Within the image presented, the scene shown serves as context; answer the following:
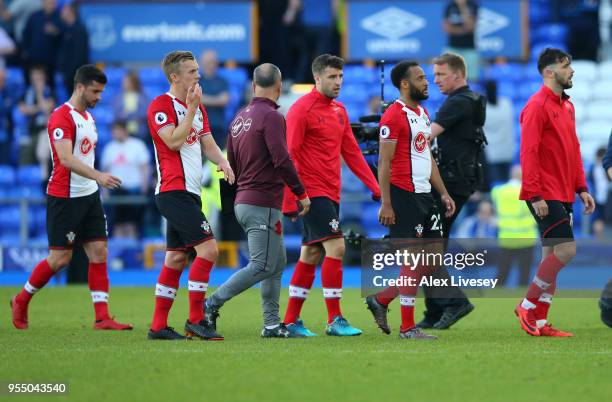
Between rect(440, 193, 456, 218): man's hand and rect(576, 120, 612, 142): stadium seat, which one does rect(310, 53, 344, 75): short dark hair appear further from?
rect(576, 120, 612, 142): stadium seat

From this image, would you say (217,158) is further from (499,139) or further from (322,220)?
(499,139)

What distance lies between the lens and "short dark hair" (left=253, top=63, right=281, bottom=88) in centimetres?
977

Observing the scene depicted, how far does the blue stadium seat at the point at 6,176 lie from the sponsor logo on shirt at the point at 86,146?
33.5 feet

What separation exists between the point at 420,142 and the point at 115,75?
1332cm

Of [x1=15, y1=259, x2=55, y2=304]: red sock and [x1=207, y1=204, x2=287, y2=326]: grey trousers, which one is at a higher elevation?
[x1=207, y1=204, x2=287, y2=326]: grey trousers

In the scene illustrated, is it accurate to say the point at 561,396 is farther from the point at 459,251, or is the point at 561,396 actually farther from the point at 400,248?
the point at 459,251

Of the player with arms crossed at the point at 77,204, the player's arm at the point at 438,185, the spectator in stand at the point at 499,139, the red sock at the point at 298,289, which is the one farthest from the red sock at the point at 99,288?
the spectator in stand at the point at 499,139

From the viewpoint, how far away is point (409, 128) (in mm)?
9758

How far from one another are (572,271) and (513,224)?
3.50ft

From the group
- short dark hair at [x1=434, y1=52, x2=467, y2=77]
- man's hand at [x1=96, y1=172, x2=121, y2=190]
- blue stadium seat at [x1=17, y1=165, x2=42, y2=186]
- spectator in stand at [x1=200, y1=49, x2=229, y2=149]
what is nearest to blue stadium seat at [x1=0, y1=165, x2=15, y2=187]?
blue stadium seat at [x1=17, y1=165, x2=42, y2=186]

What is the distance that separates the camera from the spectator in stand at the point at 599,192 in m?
17.8

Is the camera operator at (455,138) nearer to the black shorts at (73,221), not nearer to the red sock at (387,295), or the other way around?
the red sock at (387,295)

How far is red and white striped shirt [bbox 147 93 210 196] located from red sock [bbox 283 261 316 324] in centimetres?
123

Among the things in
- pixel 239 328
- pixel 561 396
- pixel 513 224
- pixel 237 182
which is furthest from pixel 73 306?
pixel 561 396
